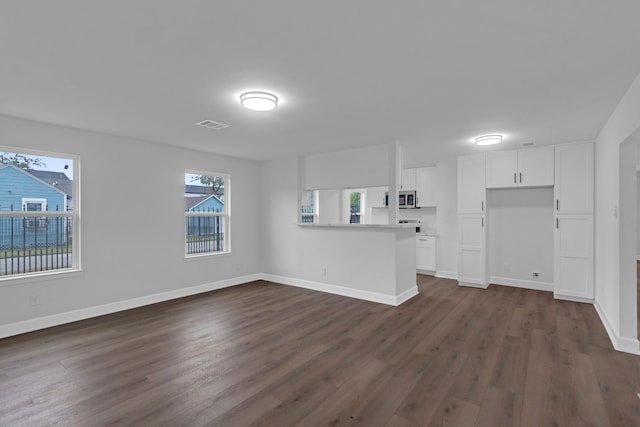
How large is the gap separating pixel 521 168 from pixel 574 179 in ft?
2.40

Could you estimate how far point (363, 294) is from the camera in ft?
16.4

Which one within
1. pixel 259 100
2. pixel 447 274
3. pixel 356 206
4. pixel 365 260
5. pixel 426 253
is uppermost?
pixel 259 100

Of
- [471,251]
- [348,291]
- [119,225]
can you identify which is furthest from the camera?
[471,251]

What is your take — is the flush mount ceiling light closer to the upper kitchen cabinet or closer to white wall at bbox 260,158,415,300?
white wall at bbox 260,158,415,300

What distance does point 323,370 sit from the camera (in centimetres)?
276

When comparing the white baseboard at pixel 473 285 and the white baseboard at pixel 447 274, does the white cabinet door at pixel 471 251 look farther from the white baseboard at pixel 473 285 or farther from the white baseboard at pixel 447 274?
the white baseboard at pixel 447 274

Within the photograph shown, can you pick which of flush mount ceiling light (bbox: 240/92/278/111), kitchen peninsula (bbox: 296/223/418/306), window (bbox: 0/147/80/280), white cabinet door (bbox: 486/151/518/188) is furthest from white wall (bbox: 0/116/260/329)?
white cabinet door (bbox: 486/151/518/188)

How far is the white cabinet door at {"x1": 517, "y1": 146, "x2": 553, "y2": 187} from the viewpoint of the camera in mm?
4992

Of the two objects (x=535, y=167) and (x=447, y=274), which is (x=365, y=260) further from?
(x=535, y=167)

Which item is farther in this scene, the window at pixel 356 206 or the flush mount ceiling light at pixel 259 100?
the window at pixel 356 206

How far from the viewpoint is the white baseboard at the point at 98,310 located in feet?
11.8

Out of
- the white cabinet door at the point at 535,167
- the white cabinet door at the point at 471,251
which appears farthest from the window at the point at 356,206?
the white cabinet door at the point at 535,167

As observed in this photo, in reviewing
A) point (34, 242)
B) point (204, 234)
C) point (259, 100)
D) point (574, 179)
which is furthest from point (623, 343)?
point (34, 242)

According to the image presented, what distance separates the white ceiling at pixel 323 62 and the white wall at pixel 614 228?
0.65 ft
